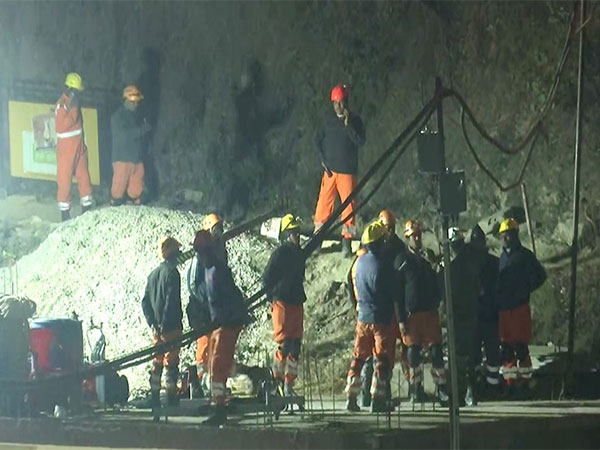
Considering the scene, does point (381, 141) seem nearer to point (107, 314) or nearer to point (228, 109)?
point (228, 109)

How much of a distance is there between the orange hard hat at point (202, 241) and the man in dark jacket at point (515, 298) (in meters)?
2.12

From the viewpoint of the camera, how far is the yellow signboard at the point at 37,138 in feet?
30.6

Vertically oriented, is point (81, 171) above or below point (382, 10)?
below

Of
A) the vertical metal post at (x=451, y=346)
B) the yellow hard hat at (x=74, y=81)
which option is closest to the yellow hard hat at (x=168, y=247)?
the yellow hard hat at (x=74, y=81)

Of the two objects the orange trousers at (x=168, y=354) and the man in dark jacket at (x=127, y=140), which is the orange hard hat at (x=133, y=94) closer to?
the man in dark jacket at (x=127, y=140)

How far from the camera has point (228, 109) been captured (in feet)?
30.7

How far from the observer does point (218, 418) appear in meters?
8.59

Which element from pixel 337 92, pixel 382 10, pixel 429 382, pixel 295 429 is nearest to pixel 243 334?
pixel 295 429

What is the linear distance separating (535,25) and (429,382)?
2691 millimetres

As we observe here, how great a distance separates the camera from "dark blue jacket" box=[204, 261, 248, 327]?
28.7 feet

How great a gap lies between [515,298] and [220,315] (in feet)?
7.04

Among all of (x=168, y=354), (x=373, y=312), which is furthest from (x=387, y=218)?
(x=168, y=354)

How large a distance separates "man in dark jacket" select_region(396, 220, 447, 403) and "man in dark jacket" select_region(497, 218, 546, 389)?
0.54 metres

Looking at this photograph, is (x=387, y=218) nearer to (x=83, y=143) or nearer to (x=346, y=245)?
(x=346, y=245)
